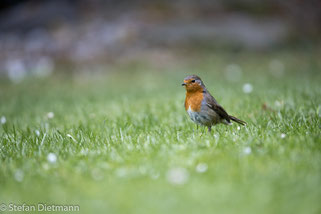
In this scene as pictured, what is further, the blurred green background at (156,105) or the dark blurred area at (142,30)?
the dark blurred area at (142,30)

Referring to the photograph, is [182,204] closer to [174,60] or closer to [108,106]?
[108,106]

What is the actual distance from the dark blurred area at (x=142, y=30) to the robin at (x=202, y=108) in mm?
6719

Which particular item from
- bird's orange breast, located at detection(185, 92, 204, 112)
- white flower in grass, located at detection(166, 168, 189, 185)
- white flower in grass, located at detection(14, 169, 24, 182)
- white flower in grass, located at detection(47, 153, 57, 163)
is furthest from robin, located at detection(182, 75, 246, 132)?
white flower in grass, located at detection(14, 169, 24, 182)

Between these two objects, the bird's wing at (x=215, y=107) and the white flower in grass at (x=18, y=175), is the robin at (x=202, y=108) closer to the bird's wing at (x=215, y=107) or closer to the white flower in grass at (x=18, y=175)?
the bird's wing at (x=215, y=107)

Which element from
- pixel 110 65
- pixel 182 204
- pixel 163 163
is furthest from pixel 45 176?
pixel 110 65

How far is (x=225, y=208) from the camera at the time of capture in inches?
80.9

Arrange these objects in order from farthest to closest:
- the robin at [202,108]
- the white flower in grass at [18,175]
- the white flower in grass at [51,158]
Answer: the robin at [202,108] → the white flower in grass at [51,158] → the white flower in grass at [18,175]

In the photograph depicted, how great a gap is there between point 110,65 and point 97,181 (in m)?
8.35

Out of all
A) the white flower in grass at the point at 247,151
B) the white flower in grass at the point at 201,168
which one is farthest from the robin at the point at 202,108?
the white flower in grass at the point at 201,168

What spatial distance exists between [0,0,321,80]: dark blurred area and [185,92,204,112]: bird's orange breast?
6760 millimetres

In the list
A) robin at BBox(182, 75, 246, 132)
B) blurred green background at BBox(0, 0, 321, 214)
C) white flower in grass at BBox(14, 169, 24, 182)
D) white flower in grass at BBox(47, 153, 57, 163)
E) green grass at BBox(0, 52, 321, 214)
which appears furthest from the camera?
robin at BBox(182, 75, 246, 132)

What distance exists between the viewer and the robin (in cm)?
379

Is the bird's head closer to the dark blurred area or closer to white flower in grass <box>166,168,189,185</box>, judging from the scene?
white flower in grass <box>166,168,189,185</box>

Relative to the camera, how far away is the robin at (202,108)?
12.4 feet
